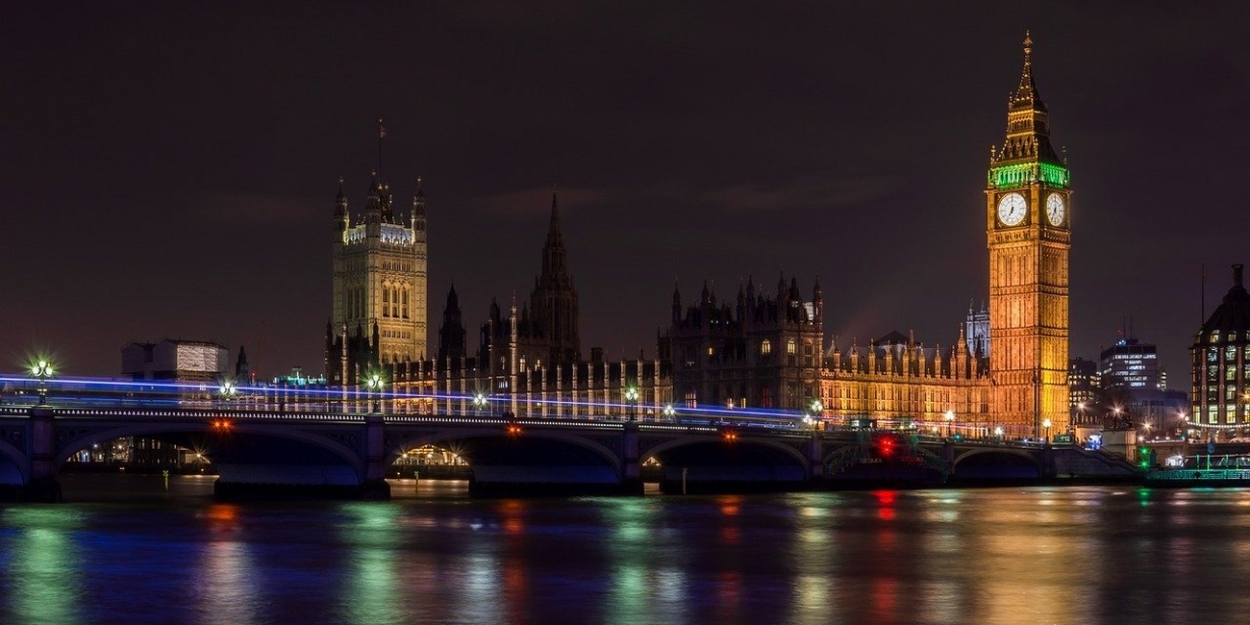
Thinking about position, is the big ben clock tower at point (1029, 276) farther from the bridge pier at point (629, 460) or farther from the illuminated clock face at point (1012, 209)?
the bridge pier at point (629, 460)

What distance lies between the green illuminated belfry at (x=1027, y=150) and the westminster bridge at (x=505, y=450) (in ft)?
98.3

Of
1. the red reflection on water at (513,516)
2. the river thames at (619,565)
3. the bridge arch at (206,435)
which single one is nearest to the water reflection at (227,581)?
the river thames at (619,565)

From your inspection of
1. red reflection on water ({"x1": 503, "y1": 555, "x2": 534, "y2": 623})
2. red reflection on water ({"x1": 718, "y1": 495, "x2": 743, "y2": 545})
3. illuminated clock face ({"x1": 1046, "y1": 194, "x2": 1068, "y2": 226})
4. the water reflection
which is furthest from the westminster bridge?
red reflection on water ({"x1": 503, "y1": 555, "x2": 534, "y2": 623})

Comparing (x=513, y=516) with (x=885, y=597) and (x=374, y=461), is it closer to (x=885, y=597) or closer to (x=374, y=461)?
(x=374, y=461)

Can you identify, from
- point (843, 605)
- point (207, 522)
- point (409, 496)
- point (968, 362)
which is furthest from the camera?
point (968, 362)

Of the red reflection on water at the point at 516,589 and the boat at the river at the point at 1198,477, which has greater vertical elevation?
the red reflection on water at the point at 516,589

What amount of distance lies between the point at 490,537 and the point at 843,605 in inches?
1093

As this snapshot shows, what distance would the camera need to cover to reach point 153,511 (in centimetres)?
9338

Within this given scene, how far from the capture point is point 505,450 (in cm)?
12100

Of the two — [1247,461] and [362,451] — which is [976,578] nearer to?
[362,451]

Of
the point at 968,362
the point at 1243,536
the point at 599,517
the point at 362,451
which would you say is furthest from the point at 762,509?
the point at 968,362

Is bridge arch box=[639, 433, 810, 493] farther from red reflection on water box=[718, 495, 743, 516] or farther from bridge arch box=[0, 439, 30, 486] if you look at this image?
bridge arch box=[0, 439, 30, 486]

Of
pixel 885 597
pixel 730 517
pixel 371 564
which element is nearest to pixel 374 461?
pixel 730 517

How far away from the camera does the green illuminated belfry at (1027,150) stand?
182000 millimetres
